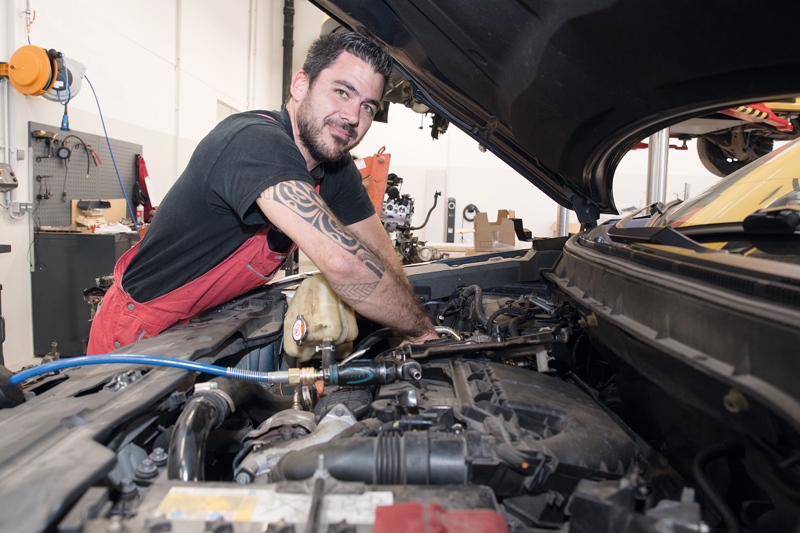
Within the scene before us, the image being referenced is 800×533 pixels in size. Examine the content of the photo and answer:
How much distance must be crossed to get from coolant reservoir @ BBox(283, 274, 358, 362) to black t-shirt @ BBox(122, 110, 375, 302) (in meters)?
0.27

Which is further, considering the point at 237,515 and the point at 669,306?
the point at 669,306

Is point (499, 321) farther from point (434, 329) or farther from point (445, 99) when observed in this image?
point (445, 99)

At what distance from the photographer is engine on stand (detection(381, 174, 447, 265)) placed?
4.78 meters

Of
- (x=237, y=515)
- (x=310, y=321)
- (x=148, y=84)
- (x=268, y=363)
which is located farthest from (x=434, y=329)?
(x=148, y=84)

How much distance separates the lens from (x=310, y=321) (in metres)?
1.38

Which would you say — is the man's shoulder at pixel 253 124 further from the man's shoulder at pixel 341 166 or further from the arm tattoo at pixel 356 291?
the arm tattoo at pixel 356 291

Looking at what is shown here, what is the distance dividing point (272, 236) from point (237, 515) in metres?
1.12

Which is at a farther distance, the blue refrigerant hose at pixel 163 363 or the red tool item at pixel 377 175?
the red tool item at pixel 377 175

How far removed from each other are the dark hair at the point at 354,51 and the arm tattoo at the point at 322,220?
548 mm

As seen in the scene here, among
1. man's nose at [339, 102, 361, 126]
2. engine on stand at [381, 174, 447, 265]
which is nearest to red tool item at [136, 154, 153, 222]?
engine on stand at [381, 174, 447, 265]

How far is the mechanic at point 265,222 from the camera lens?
125cm

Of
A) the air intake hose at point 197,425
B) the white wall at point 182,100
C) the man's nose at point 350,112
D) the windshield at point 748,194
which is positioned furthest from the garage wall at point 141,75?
the windshield at point 748,194

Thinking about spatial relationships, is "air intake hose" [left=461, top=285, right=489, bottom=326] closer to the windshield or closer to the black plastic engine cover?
the black plastic engine cover

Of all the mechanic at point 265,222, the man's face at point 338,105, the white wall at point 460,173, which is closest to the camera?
the mechanic at point 265,222
